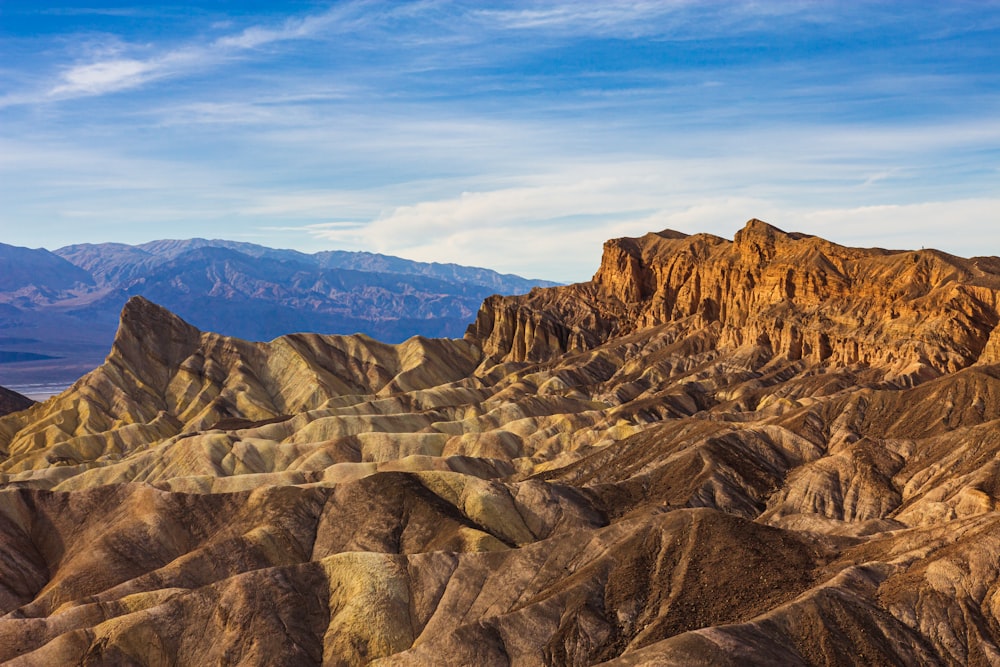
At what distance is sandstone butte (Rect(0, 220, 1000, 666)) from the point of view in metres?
69.3

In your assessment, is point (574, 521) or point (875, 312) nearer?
point (574, 521)

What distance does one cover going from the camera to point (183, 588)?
82062 mm

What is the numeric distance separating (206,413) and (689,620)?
439 ft

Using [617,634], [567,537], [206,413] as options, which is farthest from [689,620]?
[206,413]

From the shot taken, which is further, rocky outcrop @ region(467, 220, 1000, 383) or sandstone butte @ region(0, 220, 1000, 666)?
rocky outcrop @ region(467, 220, 1000, 383)

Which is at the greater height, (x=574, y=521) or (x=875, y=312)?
(x=875, y=312)

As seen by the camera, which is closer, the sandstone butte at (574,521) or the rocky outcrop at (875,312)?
the sandstone butte at (574,521)

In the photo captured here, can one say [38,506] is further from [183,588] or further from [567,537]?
[567,537]

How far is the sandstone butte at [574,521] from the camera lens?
6931cm

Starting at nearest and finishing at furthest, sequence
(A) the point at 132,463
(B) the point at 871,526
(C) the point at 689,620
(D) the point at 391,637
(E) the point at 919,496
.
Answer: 1. (C) the point at 689,620
2. (D) the point at 391,637
3. (B) the point at 871,526
4. (E) the point at 919,496
5. (A) the point at 132,463

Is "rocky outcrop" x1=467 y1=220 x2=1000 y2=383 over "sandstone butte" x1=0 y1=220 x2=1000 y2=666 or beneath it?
over

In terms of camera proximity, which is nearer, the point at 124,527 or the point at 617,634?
the point at 617,634

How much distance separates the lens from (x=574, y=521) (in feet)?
328

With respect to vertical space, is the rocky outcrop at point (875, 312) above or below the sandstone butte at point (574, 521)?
above
